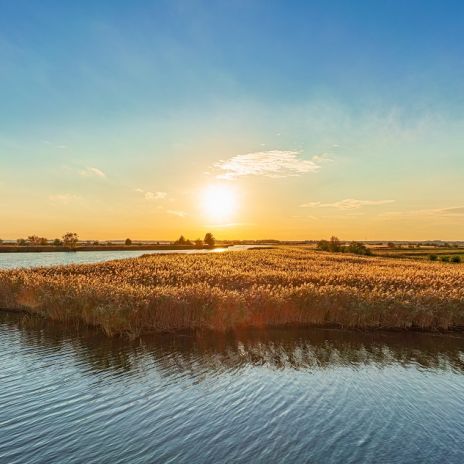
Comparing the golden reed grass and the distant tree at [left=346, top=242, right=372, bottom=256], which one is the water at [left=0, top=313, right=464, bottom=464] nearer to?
the golden reed grass

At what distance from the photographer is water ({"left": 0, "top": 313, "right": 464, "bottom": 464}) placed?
8.77 meters

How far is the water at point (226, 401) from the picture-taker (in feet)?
28.8

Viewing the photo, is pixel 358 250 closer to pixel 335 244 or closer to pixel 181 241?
pixel 335 244

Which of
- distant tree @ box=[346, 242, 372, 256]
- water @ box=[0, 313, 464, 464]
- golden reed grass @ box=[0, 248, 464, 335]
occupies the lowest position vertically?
water @ box=[0, 313, 464, 464]

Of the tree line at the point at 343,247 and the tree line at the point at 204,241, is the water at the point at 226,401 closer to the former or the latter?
the tree line at the point at 343,247

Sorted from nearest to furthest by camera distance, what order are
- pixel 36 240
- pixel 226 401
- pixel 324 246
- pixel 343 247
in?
pixel 226 401, pixel 343 247, pixel 324 246, pixel 36 240

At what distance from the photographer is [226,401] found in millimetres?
11359

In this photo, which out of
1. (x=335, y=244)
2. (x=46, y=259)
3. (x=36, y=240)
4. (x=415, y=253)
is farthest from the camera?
(x=36, y=240)

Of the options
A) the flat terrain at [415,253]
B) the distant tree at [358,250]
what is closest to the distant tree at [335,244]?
the distant tree at [358,250]

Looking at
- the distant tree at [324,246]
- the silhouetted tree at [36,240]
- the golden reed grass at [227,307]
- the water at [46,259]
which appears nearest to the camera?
the golden reed grass at [227,307]

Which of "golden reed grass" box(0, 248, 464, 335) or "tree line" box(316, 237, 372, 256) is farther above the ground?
"tree line" box(316, 237, 372, 256)

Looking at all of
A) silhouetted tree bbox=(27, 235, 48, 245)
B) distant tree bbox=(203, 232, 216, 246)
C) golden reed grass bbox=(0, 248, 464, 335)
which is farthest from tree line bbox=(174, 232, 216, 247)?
golden reed grass bbox=(0, 248, 464, 335)

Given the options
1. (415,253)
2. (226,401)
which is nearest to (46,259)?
(226,401)

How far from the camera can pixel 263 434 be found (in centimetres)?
948
